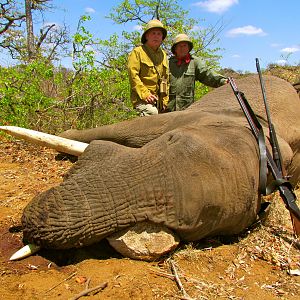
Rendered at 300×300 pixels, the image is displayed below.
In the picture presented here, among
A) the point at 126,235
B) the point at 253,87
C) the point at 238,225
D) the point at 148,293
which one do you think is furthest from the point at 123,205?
the point at 253,87

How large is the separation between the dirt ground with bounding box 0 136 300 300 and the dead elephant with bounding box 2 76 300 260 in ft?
0.62

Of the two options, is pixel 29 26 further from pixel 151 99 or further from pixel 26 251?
pixel 26 251

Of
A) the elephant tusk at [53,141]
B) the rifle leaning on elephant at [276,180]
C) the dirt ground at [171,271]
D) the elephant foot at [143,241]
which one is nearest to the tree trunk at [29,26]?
the elephant tusk at [53,141]

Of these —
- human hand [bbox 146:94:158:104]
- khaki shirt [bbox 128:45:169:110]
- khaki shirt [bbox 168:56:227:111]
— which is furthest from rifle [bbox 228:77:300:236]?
khaki shirt [bbox 168:56:227:111]

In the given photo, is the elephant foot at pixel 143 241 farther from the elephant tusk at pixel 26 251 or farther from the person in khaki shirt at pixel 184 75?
the person in khaki shirt at pixel 184 75

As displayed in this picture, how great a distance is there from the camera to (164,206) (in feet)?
10.2

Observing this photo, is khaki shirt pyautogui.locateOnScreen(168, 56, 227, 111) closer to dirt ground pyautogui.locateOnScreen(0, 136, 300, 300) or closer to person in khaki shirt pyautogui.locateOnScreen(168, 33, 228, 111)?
person in khaki shirt pyautogui.locateOnScreen(168, 33, 228, 111)

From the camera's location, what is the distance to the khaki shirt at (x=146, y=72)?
20.6 feet

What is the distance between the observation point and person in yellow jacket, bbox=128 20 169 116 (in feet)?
20.6

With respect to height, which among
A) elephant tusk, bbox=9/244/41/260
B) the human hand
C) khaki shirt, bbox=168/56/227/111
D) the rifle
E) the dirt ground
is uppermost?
khaki shirt, bbox=168/56/227/111

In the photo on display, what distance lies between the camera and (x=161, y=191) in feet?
10.2

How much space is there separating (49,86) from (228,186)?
22.1 feet

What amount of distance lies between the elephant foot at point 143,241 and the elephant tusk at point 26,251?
0.52 m

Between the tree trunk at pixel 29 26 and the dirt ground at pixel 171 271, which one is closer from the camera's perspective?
the dirt ground at pixel 171 271
